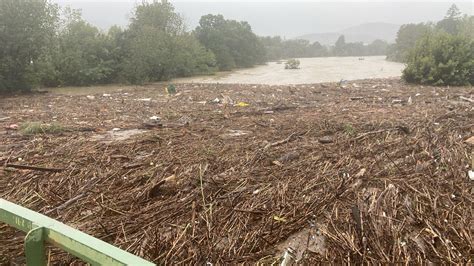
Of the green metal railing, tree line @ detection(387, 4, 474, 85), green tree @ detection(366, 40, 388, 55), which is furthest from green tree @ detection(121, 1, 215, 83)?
green tree @ detection(366, 40, 388, 55)

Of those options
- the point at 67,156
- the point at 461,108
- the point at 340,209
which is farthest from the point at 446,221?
the point at 461,108

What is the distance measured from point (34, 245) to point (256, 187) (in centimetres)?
235

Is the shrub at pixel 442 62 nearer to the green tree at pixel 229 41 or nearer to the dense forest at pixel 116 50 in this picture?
the dense forest at pixel 116 50

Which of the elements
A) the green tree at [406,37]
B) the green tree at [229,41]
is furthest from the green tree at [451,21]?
the green tree at [229,41]

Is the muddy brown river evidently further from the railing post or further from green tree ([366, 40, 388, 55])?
green tree ([366, 40, 388, 55])

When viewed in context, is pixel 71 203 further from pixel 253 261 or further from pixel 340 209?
pixel 340 209

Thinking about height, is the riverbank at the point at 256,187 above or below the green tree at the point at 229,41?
below

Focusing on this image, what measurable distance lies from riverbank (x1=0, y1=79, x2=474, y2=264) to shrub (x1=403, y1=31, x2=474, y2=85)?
989 centimetres

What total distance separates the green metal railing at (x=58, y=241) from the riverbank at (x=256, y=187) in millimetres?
867

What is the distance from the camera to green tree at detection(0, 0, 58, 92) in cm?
1262

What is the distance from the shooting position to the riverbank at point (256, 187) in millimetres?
2602

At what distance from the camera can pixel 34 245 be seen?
60.1 inches

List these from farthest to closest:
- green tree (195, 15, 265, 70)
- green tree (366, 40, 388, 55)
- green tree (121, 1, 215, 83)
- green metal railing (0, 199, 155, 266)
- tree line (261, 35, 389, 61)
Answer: green tree (366, 40, 388, 55) < tree line (261, 35, 389, 61) < green tree (195, 15, 265, 70) < green tree (121, 1, 215, 83) < green metal railing (0, 199, 155, 266)


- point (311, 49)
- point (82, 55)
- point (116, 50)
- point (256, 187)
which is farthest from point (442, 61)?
point (311, 49)
